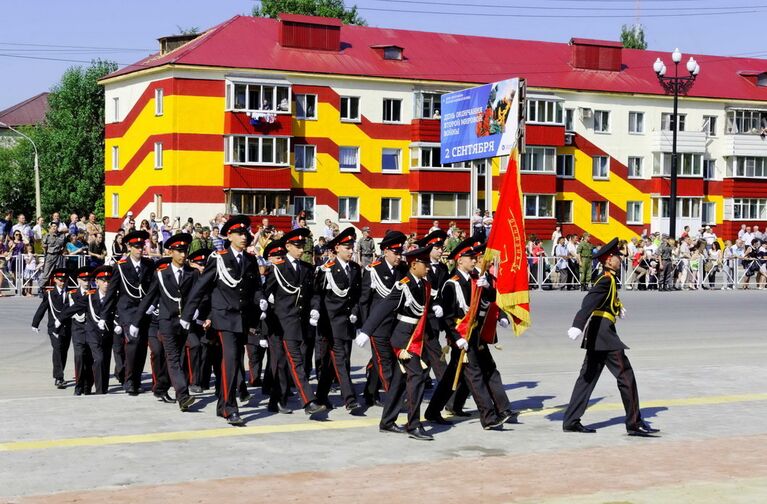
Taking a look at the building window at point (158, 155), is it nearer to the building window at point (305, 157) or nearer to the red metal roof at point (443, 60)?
the red metal roof at point (443, 60)

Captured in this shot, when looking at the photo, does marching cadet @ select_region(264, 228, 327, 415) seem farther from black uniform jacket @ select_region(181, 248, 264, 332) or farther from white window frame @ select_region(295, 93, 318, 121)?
white window frame @ select_region(295, 93, 318, 121)

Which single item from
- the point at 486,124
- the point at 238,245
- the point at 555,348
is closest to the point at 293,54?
the point at 486,124

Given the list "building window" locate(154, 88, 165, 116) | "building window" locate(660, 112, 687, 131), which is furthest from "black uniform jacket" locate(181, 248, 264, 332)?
"building window" locate(660, 112, 687, 131)

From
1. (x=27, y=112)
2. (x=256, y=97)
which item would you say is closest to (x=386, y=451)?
(x=256, y=97)

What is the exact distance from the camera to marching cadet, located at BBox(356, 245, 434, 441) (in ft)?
37.3

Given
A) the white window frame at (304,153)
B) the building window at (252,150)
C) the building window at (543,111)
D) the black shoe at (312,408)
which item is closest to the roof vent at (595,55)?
the building window at (543,111)

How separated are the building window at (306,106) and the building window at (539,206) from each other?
1283 centimetres

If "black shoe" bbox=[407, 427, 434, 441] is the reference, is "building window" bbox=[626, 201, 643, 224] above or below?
above

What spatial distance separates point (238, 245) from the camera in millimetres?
12258

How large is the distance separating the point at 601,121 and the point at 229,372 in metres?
54.6

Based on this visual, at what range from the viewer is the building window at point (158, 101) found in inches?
2127

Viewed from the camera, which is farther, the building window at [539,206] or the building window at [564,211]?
the building window at [564,211]

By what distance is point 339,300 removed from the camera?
13.2m

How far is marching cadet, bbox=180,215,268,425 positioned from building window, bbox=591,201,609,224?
5316 cm
